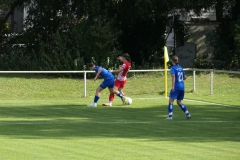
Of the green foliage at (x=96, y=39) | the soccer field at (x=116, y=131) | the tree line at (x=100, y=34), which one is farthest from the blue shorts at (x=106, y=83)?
the green foliage at (x=96, y=39)

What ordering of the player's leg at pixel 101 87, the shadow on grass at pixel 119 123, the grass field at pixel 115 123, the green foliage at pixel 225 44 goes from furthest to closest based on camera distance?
the green foliage at pixel 225 44 < the player's leg at pixel 101 87 < the shadow on grass at pixel 119 123 < the grass field at pixel 115 123

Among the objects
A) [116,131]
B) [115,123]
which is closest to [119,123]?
[115,123]

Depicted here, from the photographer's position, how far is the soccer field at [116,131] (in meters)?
13.3

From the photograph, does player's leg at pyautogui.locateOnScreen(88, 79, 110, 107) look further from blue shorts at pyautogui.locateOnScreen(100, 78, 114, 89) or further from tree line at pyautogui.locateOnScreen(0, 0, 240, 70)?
tree line at pyautogui.locateOnScreen(0, 0, 240, 70)

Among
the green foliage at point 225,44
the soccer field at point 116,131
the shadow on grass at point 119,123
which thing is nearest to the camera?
the soccer field at point 116,131

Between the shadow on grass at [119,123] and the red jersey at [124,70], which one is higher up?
the red jersey at [124,70]

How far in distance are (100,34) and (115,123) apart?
14.5 meters

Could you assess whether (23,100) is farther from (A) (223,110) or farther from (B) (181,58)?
(B) (181,58)

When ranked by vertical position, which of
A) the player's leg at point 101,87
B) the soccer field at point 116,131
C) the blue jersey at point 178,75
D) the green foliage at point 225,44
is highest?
the green foliage at point 225,44

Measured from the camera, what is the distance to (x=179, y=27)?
3747cm

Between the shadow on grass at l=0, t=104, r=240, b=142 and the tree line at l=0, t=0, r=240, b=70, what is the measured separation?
936 cm

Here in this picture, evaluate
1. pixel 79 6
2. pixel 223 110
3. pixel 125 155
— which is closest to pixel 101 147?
pixel 125 155

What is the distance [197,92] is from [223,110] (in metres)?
6.21

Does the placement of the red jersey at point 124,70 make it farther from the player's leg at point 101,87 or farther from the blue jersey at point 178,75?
the blue jersey at point 178,75
